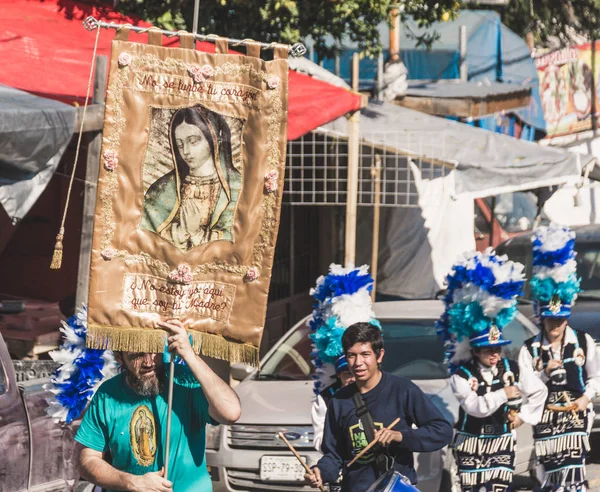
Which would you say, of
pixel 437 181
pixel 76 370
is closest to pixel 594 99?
pixel 437 181

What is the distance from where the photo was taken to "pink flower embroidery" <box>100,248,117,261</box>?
472 centimetres

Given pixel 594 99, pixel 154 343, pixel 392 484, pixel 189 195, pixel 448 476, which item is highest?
pixel 594 99

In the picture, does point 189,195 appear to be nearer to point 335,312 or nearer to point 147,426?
point 147,426

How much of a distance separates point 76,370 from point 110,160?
1.36 meters

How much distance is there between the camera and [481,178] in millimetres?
12961

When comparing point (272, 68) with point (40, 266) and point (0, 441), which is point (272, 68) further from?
point (40, 266)

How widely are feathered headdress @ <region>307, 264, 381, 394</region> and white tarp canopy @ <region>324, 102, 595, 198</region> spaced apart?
568 centimetres

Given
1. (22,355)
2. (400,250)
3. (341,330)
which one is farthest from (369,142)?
(341,330)

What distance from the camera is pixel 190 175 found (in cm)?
482

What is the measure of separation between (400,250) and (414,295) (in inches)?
23.6

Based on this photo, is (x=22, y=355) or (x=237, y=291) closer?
(x=237, y=291)

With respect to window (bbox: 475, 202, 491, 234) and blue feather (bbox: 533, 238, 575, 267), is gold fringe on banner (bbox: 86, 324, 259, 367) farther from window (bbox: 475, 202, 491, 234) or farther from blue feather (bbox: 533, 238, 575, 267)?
window (bbox: 475, 202, 491, 234)

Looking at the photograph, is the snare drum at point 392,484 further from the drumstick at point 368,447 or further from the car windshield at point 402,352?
the car windshield at point 402,352

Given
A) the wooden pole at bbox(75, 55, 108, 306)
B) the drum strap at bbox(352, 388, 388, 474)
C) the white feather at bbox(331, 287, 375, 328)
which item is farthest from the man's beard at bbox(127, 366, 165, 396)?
the wooden pole at bbox(75, 55, 108, 306)
